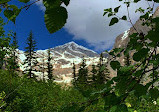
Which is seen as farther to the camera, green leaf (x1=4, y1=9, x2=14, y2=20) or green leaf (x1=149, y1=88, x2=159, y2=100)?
green leaf (x1=149, y1=88, x2=159, y2=100)

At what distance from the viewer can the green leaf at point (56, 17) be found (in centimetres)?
53

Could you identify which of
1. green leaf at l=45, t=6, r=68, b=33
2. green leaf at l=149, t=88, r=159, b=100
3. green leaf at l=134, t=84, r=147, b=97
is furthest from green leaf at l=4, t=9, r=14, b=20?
green leaf at l=149, t=88, r=159, b=100

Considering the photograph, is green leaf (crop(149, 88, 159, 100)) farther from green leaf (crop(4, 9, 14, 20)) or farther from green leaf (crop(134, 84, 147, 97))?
green leaf (crop(4, 9, 14, 20))

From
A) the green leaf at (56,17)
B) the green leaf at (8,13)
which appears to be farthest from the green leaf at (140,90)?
the green leaf at (8,13)

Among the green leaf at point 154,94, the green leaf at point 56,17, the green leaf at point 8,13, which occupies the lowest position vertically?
the green leaf at point 154,94

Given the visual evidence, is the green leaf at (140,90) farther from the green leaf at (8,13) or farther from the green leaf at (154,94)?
the green leaf at (8,13)

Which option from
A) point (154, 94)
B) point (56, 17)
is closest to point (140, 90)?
point (154, 94)

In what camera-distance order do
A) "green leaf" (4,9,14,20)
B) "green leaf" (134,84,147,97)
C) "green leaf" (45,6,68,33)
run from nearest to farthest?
"green leaf" (45,6,68,33), "green leaf" (4,9,14,20), "green leaf" (134,84,147,97)

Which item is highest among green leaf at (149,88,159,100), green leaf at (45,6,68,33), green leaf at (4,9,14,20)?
green leaf at (4,9,14,20)

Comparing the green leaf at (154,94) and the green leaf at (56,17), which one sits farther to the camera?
the green leaf at (154,94)

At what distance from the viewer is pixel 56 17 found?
21.0 inches

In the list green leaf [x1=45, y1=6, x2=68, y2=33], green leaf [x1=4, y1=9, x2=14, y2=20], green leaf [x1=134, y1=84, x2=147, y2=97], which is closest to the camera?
green leaf [x1=45, y1=6, x2=68, y2=33]

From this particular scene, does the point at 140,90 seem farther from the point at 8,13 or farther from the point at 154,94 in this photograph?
the point at 8,13

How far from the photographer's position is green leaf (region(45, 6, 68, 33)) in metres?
0.53
